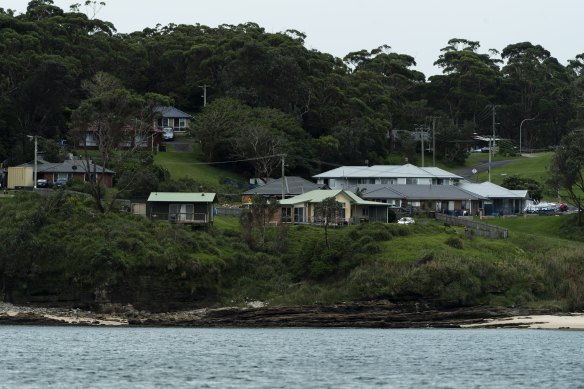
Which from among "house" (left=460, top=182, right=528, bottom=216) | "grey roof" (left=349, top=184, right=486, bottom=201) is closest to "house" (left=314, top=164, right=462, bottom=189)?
"grey roof" (left=349, top=184, right=486, bottom=201)

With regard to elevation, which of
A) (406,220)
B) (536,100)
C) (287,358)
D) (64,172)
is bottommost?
(287,358)

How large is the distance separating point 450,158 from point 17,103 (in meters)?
51.8

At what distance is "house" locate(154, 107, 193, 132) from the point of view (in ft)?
416

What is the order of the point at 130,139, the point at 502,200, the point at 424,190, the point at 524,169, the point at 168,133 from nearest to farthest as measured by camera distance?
the point at 130,139 < the point at 424,190 < the point at 502,200 < the point at 168,133 < the point at 524,169

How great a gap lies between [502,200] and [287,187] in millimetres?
20008

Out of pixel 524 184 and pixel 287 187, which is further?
pixel 524 184

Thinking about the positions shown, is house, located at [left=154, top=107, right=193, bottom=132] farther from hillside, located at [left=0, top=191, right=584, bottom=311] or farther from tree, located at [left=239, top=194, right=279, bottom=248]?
hillside, located at [left=0, top=191, right=584, bottom=311]

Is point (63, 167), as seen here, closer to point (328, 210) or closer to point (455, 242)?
point (328, 210)

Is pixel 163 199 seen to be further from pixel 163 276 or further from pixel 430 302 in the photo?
pixel 430 302

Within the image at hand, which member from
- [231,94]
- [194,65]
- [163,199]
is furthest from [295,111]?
[163,199]

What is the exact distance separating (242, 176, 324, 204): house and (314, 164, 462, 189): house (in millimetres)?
5658

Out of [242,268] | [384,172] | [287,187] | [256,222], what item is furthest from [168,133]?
[242,268]

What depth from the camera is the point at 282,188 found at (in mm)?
99250

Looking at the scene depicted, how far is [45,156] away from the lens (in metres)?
103
